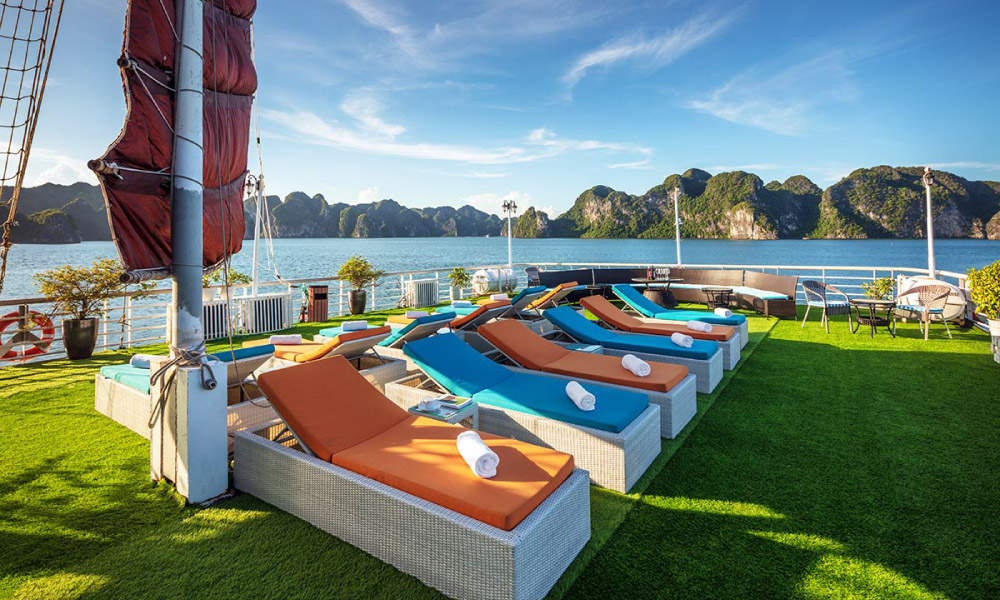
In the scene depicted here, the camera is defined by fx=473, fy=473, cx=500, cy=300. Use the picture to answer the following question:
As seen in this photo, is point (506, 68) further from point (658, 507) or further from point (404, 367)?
point (658, 507)

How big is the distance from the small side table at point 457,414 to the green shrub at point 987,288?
6054 mm

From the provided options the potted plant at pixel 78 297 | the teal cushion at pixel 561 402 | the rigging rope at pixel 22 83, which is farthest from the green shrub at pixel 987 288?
the potted plant at pixel 78 297

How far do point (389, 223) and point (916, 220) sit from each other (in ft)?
258

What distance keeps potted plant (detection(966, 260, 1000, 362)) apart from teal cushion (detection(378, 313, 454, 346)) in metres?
6.00

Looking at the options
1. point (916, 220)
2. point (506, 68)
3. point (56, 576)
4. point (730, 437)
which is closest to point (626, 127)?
point (506, 68)

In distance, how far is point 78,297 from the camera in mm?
6133

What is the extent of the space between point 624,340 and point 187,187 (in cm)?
412

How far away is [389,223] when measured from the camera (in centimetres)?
9125

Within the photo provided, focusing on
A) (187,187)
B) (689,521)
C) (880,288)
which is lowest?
(689,521)

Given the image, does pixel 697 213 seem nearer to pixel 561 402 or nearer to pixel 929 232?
pixel 929 232

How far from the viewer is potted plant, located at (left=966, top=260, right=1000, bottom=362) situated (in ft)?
17.2

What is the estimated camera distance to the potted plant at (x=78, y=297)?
6039mm

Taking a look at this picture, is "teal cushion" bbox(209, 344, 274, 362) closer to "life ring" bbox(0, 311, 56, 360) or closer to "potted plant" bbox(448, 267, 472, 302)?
"life ring" bbox(0, 311, 56, 360)

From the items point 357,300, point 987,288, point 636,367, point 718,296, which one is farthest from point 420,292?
point 987,288
